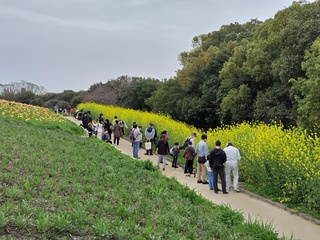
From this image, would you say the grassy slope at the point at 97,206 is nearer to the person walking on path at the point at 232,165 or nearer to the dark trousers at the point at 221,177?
the dark trousers at the point at 221,177

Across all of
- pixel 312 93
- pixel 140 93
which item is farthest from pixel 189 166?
pixel 140 93

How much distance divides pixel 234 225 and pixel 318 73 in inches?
473

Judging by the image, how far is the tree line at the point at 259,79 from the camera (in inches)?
776

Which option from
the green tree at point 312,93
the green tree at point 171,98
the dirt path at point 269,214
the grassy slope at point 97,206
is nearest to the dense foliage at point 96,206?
the grassy slope at point 97,206

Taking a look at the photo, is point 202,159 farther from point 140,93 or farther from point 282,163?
point 140,93

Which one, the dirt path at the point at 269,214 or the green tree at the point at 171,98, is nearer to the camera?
the dirt path at the point at 269,214

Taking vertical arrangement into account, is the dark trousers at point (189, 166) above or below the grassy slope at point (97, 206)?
below

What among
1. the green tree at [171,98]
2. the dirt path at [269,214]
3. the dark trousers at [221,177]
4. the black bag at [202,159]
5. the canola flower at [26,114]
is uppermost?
the green tree at [171,98]

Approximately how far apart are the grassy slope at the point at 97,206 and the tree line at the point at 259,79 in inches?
441

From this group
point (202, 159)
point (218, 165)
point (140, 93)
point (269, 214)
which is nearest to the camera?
point (269, 214)

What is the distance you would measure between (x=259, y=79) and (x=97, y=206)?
68.7ft

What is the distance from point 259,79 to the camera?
25.7 meters

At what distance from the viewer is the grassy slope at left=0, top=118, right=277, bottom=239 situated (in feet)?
17.6

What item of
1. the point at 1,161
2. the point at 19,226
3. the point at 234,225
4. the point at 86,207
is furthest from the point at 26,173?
the point at 234,225
